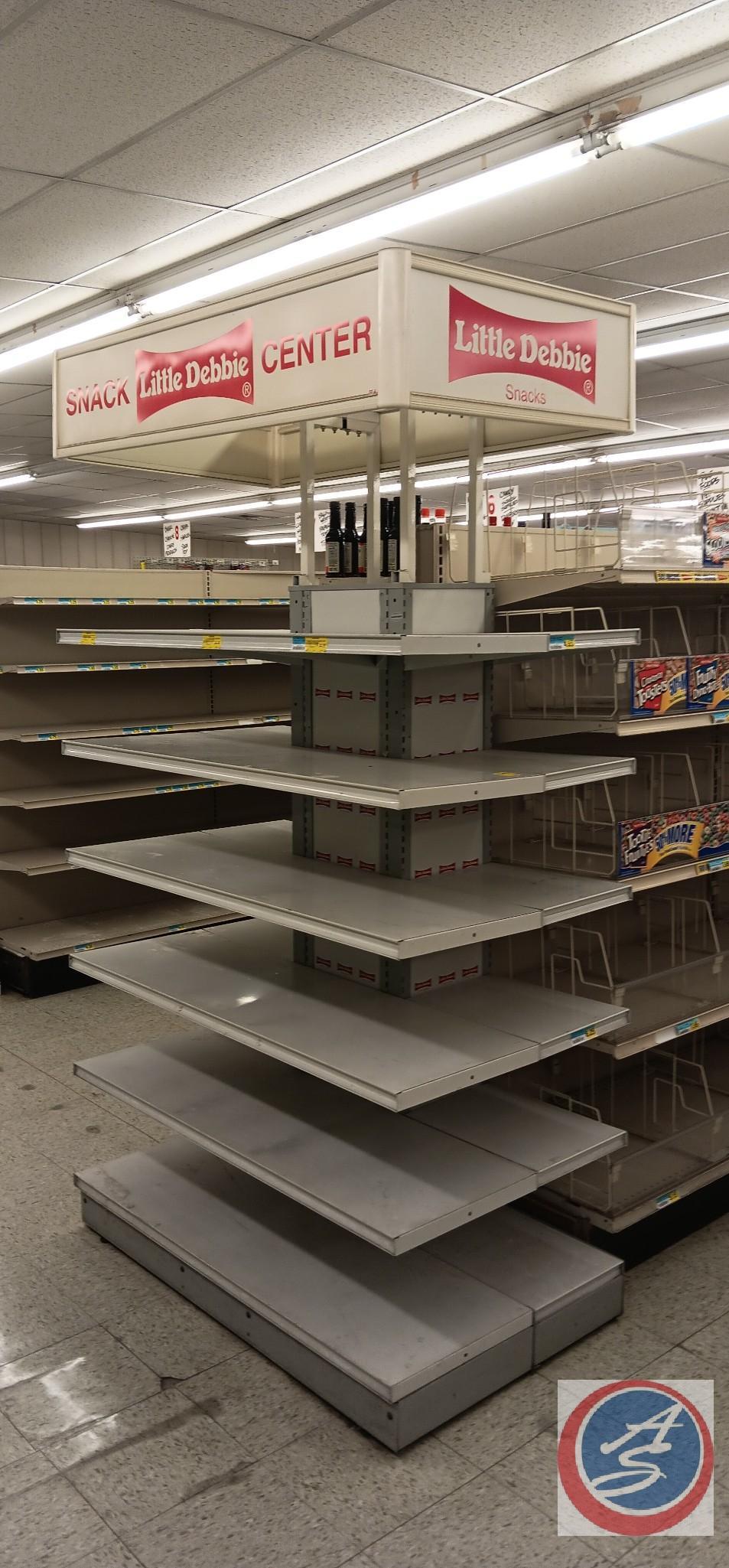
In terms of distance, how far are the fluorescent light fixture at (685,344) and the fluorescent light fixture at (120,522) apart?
401 inches

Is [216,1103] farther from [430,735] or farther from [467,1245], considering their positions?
[430,735]

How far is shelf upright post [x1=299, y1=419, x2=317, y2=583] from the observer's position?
3273mm

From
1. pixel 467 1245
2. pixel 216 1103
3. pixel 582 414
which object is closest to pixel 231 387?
pixel 582 414

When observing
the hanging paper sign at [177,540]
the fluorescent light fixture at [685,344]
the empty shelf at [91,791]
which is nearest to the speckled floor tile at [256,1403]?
the empty shelf at [91,791]

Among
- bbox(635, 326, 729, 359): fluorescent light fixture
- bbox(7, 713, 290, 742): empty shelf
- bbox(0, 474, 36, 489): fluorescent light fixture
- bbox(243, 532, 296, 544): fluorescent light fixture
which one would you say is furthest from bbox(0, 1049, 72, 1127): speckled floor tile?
bbox(243, 532, 296, 544): fluorescent light fixture

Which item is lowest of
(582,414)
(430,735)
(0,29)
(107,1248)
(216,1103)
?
(107,1248)

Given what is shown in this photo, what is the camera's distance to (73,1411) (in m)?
2.66

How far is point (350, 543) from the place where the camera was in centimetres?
380

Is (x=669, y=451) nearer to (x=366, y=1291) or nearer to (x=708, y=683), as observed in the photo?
(x=708, y=683)

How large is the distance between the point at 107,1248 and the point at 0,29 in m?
3.82

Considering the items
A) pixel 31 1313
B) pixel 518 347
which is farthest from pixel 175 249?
pixel 31 1313

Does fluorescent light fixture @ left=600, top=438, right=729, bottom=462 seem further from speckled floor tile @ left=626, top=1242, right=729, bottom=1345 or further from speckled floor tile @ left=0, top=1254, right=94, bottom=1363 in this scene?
speckled floor tile @ left=0, top=1254, right=94, bottom=1363

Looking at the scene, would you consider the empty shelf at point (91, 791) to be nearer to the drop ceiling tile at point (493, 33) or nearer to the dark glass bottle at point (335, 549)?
the dark glass bottle at point (335, 549)

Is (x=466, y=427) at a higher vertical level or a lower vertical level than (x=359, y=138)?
lower
